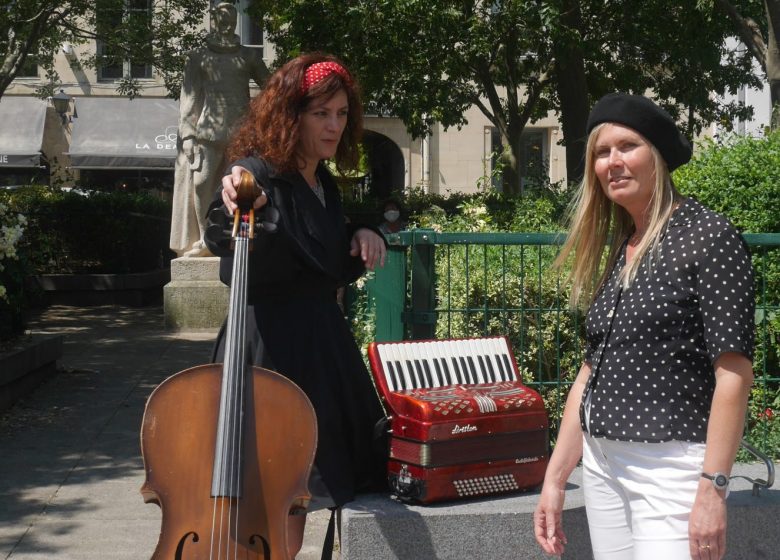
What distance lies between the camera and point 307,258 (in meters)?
3.20

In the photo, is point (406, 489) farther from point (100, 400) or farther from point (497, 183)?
point (497, 183)

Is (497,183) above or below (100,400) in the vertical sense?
above

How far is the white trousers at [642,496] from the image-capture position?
248cm

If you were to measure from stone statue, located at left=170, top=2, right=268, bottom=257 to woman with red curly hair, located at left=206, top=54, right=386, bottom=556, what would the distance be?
9083mm

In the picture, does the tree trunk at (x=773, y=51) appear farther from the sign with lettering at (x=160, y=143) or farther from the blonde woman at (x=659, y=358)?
the sign with lettering at (x=160, y=143)

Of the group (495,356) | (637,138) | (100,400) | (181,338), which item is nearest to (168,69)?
(181,338)

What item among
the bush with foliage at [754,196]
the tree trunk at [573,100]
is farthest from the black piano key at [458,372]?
the tree trunk at [573,100]

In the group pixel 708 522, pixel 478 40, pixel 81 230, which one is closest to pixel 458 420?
pixel 708 522

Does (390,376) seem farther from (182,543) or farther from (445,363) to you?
(182,543)

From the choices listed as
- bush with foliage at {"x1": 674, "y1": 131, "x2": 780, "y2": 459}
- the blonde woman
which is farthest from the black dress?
bush with foliage at {"x1": 674, "y1": 131, "x2": 780, "y2": 459}

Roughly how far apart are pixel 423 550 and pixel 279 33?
17.4 metres

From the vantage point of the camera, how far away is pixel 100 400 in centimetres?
826

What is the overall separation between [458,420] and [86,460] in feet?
11.8

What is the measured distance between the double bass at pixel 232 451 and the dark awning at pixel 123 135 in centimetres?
2811
